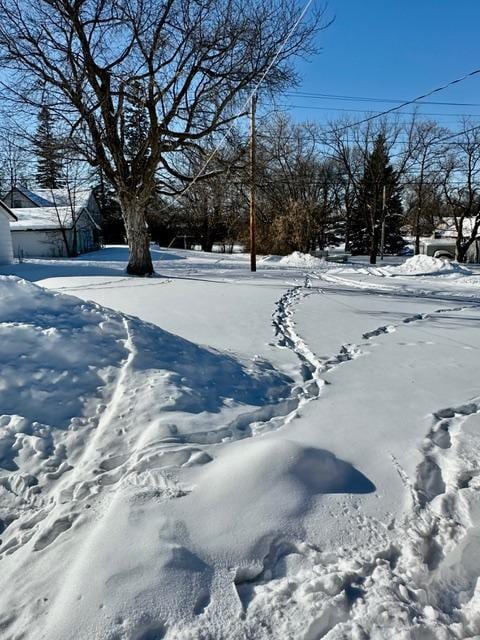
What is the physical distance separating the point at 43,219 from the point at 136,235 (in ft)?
68.0

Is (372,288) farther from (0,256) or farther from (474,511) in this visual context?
(0,256)

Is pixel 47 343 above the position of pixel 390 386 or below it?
above

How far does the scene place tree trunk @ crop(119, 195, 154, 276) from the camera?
13.1m

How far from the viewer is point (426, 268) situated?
1725cm

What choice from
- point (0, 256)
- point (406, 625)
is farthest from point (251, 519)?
point (0, 256)

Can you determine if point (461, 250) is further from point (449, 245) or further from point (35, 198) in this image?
point (35, 198)

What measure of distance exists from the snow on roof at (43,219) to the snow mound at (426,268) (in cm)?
2258

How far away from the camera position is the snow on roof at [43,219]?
94.3 ft

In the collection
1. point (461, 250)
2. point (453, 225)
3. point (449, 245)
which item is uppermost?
point (453, 225)

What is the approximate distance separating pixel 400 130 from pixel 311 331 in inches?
1115

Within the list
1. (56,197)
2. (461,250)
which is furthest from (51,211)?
(461,250)

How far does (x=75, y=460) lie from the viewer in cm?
271

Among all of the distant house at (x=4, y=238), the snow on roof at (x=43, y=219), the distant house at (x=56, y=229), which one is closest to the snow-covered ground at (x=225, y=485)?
the distant house at (x=4, y=238)

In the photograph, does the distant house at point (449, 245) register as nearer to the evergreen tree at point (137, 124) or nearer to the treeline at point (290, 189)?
the treeline at point (290, 189)
